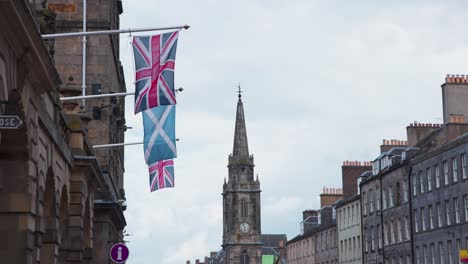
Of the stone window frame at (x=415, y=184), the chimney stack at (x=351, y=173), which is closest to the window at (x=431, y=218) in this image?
the stone window frame at (x=415, y=184)

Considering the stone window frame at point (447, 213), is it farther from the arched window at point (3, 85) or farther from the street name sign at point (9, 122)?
the street name sign at point (9, 122)

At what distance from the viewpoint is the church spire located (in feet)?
611

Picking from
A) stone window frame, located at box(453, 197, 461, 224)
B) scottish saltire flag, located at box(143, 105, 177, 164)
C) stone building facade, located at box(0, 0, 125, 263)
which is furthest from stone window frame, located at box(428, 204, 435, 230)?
stone building facade, located at box(0, 0, 125, 263)

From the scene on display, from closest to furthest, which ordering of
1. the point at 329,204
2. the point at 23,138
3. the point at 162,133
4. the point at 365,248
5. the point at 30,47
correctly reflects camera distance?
the point at 30,47
the point at 23,138
the point at 162,133
the point at 365,248
the point at 329,204

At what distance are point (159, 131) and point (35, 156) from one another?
9840mm

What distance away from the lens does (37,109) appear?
19406mm

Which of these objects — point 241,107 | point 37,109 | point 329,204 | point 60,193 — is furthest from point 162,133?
point 241,107

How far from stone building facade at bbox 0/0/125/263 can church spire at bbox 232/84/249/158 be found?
158 meters

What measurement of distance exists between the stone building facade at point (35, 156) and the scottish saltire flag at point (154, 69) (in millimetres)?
2211

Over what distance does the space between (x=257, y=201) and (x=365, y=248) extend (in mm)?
107405

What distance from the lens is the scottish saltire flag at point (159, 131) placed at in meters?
28.6

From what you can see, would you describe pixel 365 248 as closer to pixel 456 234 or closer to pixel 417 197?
pixel 417 197

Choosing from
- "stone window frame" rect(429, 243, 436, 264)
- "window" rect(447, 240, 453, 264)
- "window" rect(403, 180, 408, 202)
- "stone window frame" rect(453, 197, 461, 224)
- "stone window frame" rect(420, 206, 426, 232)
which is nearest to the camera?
"stone window frame" rect(453, 197, 461, 224)

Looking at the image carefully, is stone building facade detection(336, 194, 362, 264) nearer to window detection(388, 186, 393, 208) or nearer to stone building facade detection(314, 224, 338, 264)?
stone building facade detection(314, 224, 338, 264)
